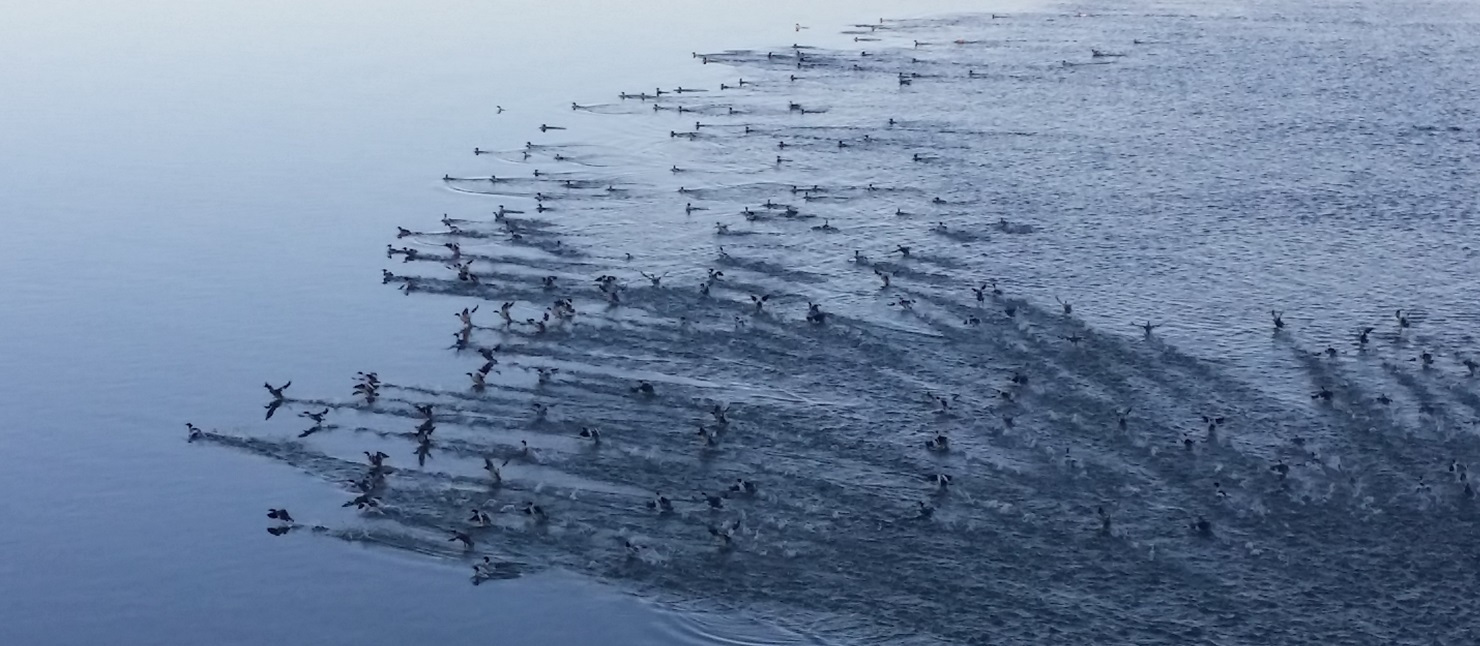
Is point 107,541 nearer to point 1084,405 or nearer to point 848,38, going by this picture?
point 1084,405

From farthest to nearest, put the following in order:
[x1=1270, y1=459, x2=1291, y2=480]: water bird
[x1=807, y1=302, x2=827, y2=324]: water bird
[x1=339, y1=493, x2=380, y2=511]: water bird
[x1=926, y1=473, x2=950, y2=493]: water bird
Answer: [x1=807, y1=302, x2=827, y2=324]: water bird < [x1=339, y1=493, x2=380, y2=511]: water bird < [x1=926, y1=473, x2=950, y2=493]: water bird < [x1=1270, y1=459, x2=1291, y2=480]: water bird

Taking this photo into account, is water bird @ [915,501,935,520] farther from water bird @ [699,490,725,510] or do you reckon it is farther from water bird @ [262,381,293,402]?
water bird @ [262,381,293,402]

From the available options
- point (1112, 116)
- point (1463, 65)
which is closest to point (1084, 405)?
point (1112, 116)

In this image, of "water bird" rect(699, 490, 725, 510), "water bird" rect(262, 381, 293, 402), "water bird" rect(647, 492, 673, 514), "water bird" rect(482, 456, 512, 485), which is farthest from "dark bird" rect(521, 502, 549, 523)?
"water bird" rect(262, 381, 293, 402)

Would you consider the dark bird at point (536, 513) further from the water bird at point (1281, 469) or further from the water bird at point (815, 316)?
the water bird at point (1281, 469)

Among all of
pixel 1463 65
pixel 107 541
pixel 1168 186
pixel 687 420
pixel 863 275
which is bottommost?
pixel 107 541

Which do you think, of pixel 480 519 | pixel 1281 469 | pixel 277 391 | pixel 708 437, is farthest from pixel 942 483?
pixel 277 391
